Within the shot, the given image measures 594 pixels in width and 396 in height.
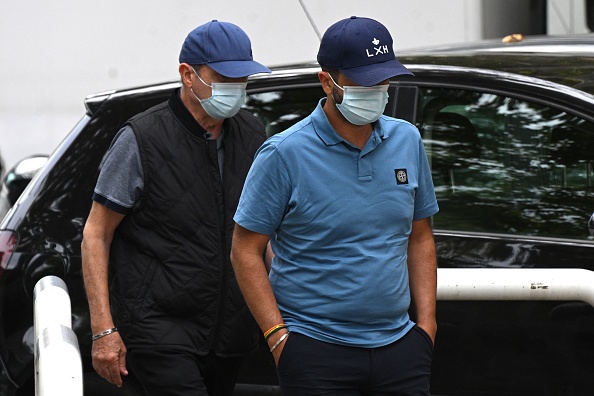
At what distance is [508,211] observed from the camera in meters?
4.18

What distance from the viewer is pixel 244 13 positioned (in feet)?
27.5

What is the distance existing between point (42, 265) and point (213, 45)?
116 cm

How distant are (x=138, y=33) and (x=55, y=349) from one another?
224 inches

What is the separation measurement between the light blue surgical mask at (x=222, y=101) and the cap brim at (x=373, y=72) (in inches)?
22.2

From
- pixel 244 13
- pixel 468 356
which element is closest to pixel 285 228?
pixel 468 356

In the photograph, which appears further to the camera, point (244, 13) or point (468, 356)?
point (244, 13)

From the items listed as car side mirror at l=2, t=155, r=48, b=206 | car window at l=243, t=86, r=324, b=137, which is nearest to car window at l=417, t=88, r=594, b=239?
car window at l=243, t=86, r=324, b=137

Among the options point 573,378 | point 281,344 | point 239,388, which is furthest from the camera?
point 239,388

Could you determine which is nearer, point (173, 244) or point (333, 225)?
point (333, 225)

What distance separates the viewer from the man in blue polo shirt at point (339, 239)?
3150 mm

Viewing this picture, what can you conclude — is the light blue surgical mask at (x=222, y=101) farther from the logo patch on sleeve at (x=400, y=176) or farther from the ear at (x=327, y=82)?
the logo patch on sleeve at (x=400, y=176)

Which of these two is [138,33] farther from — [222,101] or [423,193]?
[423,193]

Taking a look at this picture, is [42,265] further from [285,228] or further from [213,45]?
[285,228]

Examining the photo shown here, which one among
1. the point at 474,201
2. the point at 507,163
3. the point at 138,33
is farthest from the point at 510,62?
the point at 138,33
